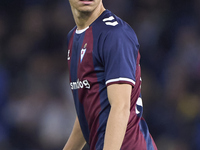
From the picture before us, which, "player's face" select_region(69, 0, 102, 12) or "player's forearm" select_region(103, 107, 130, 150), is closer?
"player's forearm" select_region(103, 107, 130, 150)

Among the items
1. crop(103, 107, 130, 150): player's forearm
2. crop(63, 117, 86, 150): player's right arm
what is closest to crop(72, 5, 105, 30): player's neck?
crop(103, 107, 130, 150): player's forearm

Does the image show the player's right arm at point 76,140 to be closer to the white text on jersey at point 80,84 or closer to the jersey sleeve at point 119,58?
the white text on jersey at point 80,84

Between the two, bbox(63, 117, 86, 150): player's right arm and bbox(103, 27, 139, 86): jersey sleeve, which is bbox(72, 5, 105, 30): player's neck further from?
bbox(63, 117, 86, 150): player's right arm

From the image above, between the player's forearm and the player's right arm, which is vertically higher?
the player's forearm

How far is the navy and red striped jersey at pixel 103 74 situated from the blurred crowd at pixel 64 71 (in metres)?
3.28

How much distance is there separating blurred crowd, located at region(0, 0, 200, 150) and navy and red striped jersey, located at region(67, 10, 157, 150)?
328 centimetres

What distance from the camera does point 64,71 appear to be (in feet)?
19.0

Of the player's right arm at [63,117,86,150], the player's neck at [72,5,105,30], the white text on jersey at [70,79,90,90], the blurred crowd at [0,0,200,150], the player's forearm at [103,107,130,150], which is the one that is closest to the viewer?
the player's forearm at [103,107,130,150]

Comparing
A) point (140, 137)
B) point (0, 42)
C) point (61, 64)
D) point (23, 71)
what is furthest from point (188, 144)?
point (140, 137)

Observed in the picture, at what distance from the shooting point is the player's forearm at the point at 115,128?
1947mm

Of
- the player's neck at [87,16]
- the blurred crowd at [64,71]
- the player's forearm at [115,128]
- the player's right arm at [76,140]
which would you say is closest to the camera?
the player's forearm at [115,128]

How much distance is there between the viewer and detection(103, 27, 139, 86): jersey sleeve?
202cm

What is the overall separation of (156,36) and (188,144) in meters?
1.64

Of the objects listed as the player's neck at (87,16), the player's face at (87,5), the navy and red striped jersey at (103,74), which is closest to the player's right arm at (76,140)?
the navy and red striped jersey at (103,74)
